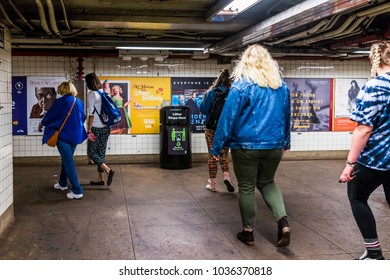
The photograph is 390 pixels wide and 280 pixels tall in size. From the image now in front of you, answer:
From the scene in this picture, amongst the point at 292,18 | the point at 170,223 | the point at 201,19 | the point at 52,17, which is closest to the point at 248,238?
the point at 170,223

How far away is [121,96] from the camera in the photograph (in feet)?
28.0

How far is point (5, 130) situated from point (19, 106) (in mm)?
4325

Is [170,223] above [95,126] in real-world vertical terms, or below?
below

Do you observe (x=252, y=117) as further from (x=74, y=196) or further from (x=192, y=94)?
(x=192, y=94)

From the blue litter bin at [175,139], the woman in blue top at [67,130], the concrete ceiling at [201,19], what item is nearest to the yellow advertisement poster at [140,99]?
the blue litter bin at [175,139]

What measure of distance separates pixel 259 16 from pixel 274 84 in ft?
6.94

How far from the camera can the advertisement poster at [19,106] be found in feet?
26.9

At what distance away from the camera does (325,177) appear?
7082 mm

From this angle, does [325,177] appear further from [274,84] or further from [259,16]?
[274,84]

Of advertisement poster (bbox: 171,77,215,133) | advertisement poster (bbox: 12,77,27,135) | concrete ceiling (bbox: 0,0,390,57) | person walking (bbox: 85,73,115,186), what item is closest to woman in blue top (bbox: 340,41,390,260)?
concrete ceiling (bbox: 0,0,390,57)

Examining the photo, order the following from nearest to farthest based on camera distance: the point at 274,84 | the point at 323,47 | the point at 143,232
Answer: the point at 274,84 < the point at 143,232 < the point at 323,47

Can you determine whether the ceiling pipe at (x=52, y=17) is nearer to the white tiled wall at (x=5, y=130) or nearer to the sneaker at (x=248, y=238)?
the white tiled wall at (x=5, y=130)

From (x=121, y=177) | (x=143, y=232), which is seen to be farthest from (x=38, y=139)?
(x=143, y=232)

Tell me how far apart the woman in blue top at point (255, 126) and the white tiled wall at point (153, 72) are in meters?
5.28
